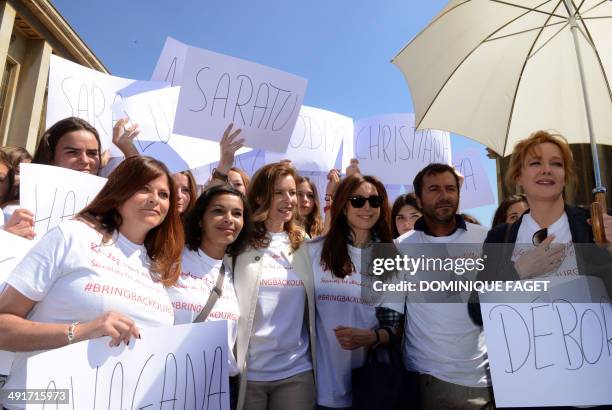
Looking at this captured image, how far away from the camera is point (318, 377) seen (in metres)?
2.62

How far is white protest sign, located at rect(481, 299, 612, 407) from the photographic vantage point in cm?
179

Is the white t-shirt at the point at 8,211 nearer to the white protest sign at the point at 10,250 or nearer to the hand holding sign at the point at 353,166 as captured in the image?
the white protest sign at the point at 10,250

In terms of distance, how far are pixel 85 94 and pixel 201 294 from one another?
2.24 meters

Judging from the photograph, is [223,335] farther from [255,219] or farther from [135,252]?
[255,219]

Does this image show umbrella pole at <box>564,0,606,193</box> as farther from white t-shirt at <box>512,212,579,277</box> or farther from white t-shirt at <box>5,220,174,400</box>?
white t-shirt at <box>5,220,174,400</box>

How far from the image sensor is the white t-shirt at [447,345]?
Answer: 7.93 feet

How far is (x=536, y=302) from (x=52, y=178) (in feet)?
8.74

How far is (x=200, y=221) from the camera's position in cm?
267

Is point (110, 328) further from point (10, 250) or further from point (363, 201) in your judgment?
point (363, 201)

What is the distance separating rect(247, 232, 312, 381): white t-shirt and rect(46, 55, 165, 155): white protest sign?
1.85 meters

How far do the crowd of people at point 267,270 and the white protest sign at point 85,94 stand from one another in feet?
1.34

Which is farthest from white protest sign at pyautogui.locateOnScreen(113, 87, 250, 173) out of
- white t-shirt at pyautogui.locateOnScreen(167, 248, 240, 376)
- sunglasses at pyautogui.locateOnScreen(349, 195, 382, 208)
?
sunglasses at pyautogui.locateOnScreen(349, 195, 382, 208)

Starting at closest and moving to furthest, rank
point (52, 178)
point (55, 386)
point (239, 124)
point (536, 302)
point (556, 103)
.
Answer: point (55, 386)
point (536, 302)
point (52, 178)
point (556, 103)
point (239, 124)

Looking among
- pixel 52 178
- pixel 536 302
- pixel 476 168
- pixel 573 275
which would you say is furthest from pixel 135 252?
pixel 476 168
